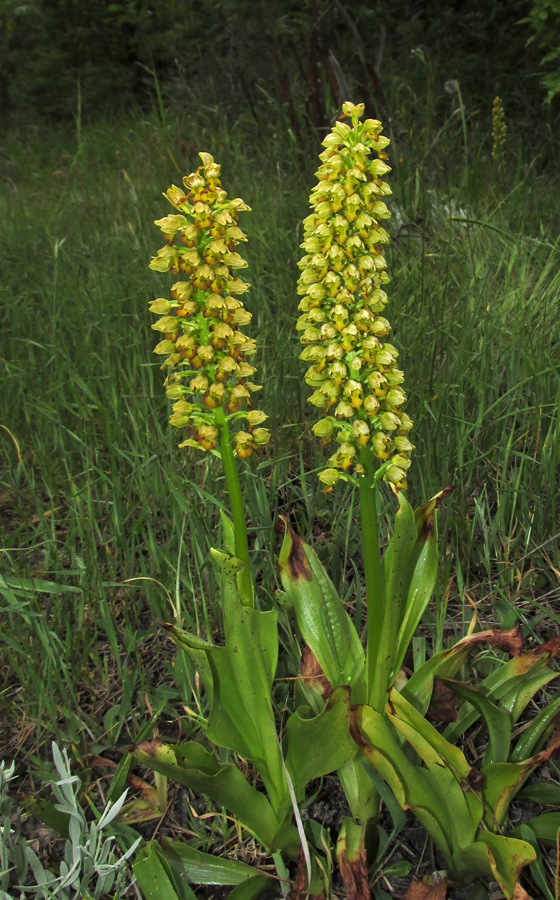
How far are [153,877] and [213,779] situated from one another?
8.5 inches

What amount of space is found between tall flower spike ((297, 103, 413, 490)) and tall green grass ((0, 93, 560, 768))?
2.02 ft

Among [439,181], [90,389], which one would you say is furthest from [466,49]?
[90,389]

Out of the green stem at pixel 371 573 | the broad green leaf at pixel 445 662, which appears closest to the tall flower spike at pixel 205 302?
the green stem at pixel 371 573

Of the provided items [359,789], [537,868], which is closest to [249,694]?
[359,789]

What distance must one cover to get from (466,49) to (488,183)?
425 cm

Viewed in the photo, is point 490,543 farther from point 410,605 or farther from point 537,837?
point 537,837

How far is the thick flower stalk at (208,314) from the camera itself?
1.39 metres

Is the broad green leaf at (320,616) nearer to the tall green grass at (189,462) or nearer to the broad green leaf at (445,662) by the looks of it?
the broad green leaf at (445,662)

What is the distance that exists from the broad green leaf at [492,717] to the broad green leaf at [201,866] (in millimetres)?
574

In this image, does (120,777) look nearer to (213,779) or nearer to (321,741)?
(213,779)

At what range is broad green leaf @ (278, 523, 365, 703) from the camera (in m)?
1.67

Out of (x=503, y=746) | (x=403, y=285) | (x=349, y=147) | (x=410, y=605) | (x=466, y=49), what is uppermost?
(x=466, y=49)

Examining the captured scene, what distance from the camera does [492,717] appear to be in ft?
4.96

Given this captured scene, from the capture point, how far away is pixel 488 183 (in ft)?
15.0
